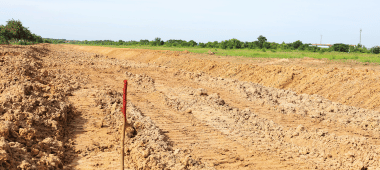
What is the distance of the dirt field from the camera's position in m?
4.56

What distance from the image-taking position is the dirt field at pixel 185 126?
4.56 metres

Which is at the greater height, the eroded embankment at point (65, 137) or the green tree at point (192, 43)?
the green tree at point (192, 43)

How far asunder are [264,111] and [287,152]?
271 centimetres

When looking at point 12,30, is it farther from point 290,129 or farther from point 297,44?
point 290,129

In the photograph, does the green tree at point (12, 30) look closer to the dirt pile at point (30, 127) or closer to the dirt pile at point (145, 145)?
the dirt pile at point (30, 127)

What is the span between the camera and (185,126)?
20.9ft

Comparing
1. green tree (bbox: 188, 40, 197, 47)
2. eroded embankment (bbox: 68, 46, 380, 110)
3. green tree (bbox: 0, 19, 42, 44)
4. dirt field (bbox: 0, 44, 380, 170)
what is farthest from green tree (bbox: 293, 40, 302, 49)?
green tree (bbox: 0, 19, 42, 44)

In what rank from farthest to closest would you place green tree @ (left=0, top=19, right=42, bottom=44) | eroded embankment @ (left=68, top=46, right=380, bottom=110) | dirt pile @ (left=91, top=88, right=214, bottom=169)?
green tree @ (left=0, top=19, right=42, bottom=44) → eroded embankment @ (left=68, top=46, right=380, bottom=110) → dirt pile @ (left=91, top=88, right=214, bottom=169)

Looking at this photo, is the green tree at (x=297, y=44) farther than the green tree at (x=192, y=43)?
No

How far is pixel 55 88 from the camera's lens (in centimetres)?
802

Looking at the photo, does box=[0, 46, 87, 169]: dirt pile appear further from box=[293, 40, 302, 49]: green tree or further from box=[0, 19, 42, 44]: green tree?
box=[0, 19, 42, 44]: green tree

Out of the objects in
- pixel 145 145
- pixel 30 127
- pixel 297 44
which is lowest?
pixel 145 145

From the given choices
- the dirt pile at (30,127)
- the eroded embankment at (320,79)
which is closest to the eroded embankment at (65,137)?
the dirt pile at (30,127)

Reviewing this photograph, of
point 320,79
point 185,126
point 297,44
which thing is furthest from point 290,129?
point 297,44
